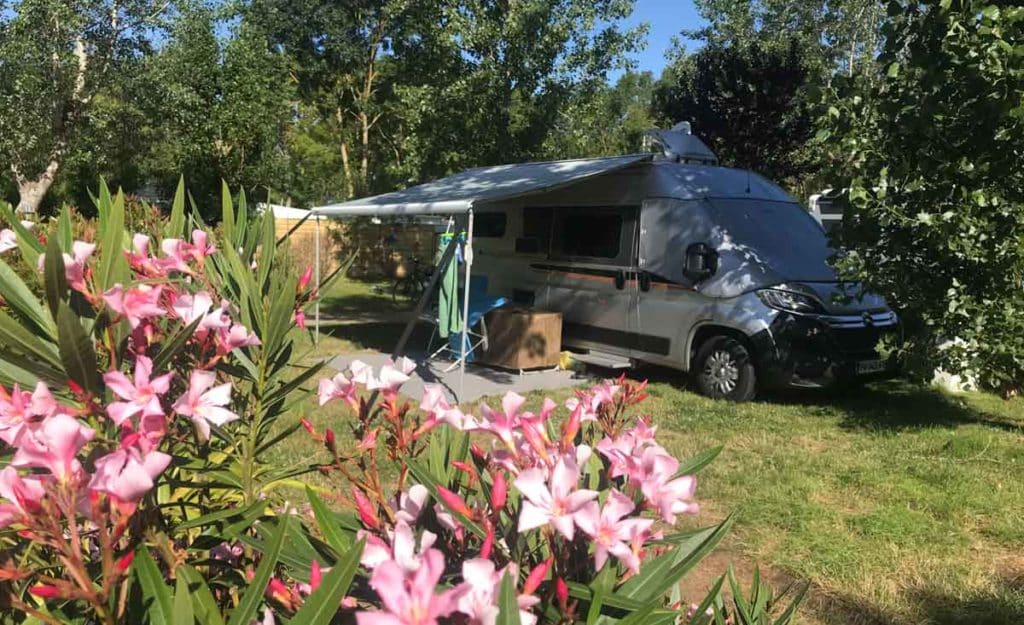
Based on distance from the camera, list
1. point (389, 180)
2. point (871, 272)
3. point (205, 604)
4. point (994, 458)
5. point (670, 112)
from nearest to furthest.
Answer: point (205, 604), point (994, 458), point (871, 272), point (670, 112), point (389, 180)

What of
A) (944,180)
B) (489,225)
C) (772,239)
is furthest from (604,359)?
(944,180)

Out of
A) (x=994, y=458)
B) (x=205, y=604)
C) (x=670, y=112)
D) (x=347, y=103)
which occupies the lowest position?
(x=994, y=458)

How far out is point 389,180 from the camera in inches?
902

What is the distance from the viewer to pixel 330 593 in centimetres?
81

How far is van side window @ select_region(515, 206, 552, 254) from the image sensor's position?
9.68 meters

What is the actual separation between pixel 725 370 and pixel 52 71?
1737 centimetres

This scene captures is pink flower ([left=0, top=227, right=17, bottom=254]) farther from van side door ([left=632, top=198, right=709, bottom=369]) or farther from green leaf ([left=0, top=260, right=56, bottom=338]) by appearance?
van side door ([left=632, top=198, right=709, bottom=369])

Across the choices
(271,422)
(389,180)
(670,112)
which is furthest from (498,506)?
(389,180)

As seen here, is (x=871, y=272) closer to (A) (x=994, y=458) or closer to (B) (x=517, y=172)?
(A) (x=994, y=458)

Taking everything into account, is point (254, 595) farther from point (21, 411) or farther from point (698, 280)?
point (698, 280)

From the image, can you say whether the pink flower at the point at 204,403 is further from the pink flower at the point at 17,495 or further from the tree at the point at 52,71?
the tree at the point at 52,71

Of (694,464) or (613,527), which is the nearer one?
(613,527)

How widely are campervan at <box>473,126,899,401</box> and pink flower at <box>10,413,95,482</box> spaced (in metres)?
6.86

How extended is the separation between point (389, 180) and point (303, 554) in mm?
22488
